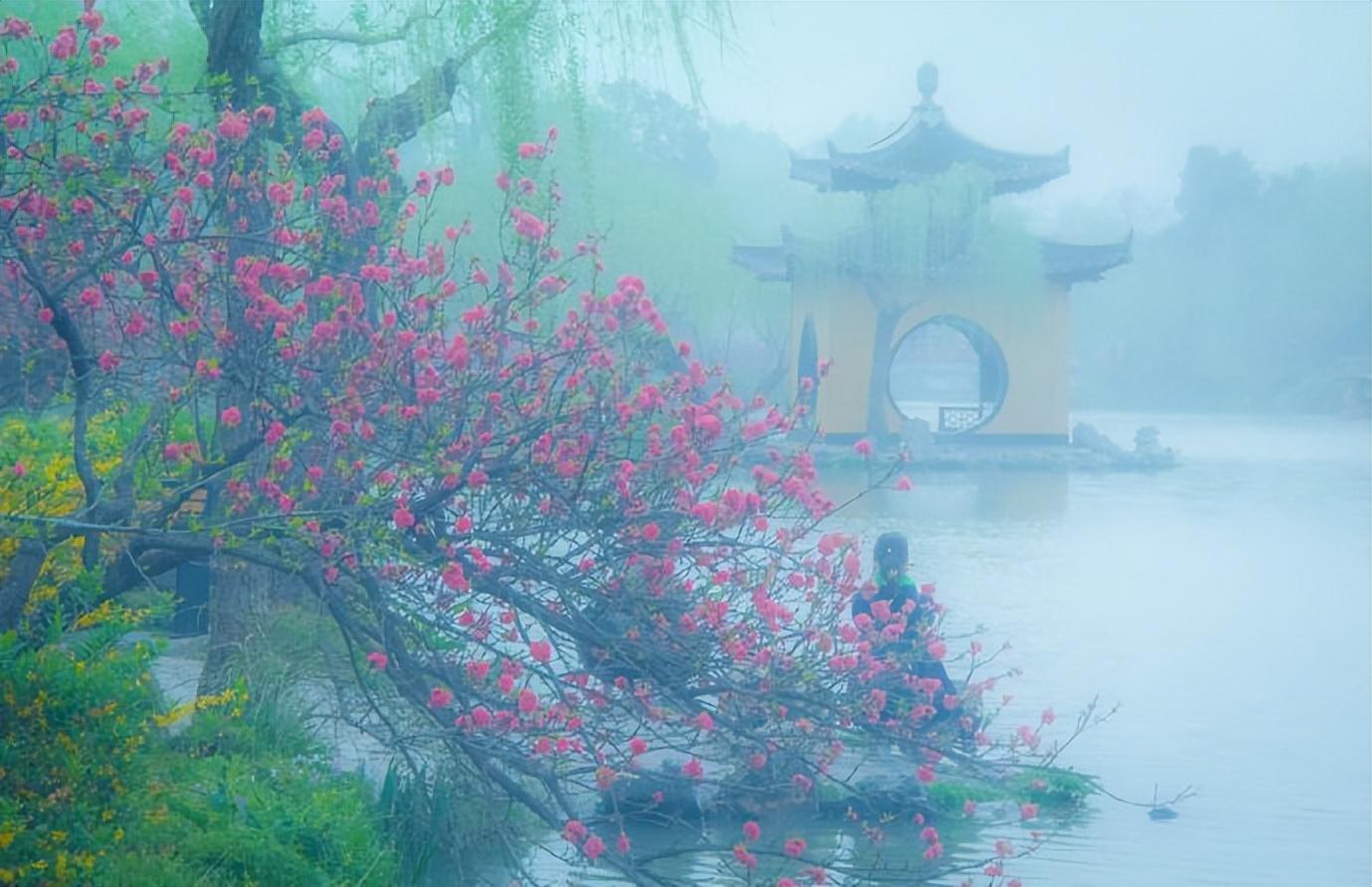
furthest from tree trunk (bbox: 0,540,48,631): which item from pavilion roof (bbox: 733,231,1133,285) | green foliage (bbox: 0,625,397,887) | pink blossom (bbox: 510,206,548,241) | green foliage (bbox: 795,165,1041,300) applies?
pavilion roof (bbox: 733,231,1133,285)

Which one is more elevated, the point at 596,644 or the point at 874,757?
the point at 596,644

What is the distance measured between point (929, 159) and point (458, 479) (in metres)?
19.4

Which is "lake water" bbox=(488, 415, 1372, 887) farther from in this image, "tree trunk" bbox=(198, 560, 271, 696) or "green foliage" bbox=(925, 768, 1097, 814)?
"tree trunk" bbox=(198, 560, 271, 696)

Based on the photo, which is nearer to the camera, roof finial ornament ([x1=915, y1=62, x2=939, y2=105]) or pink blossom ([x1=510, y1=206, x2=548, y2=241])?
pink blossom ([x1=510, y1=206, x2=548, y2=241])

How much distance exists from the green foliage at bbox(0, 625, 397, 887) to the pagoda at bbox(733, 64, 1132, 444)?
56.9ft

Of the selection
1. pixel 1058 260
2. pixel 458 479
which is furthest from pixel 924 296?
pixel 458 479

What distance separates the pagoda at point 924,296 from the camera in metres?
20.8

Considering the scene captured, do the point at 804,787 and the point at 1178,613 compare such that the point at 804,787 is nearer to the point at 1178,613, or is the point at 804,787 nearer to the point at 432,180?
the point at 432,180

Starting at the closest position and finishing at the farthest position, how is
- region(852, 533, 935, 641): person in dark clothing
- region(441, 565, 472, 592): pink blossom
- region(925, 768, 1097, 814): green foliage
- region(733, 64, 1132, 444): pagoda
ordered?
region(441, 565, 472, 592): pink blossom
region(852, 533, 935, 641): person in dark clothing
region(925, 768, 1097, 814): green foliage
region(733, 64, 1132, 444): pagoda

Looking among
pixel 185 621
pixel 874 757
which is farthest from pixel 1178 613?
pixel 185 621

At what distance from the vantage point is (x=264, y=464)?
385 centimetres

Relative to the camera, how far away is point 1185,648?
8695 millimetres

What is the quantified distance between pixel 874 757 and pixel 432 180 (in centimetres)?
275

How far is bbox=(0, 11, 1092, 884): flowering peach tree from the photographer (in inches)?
135
